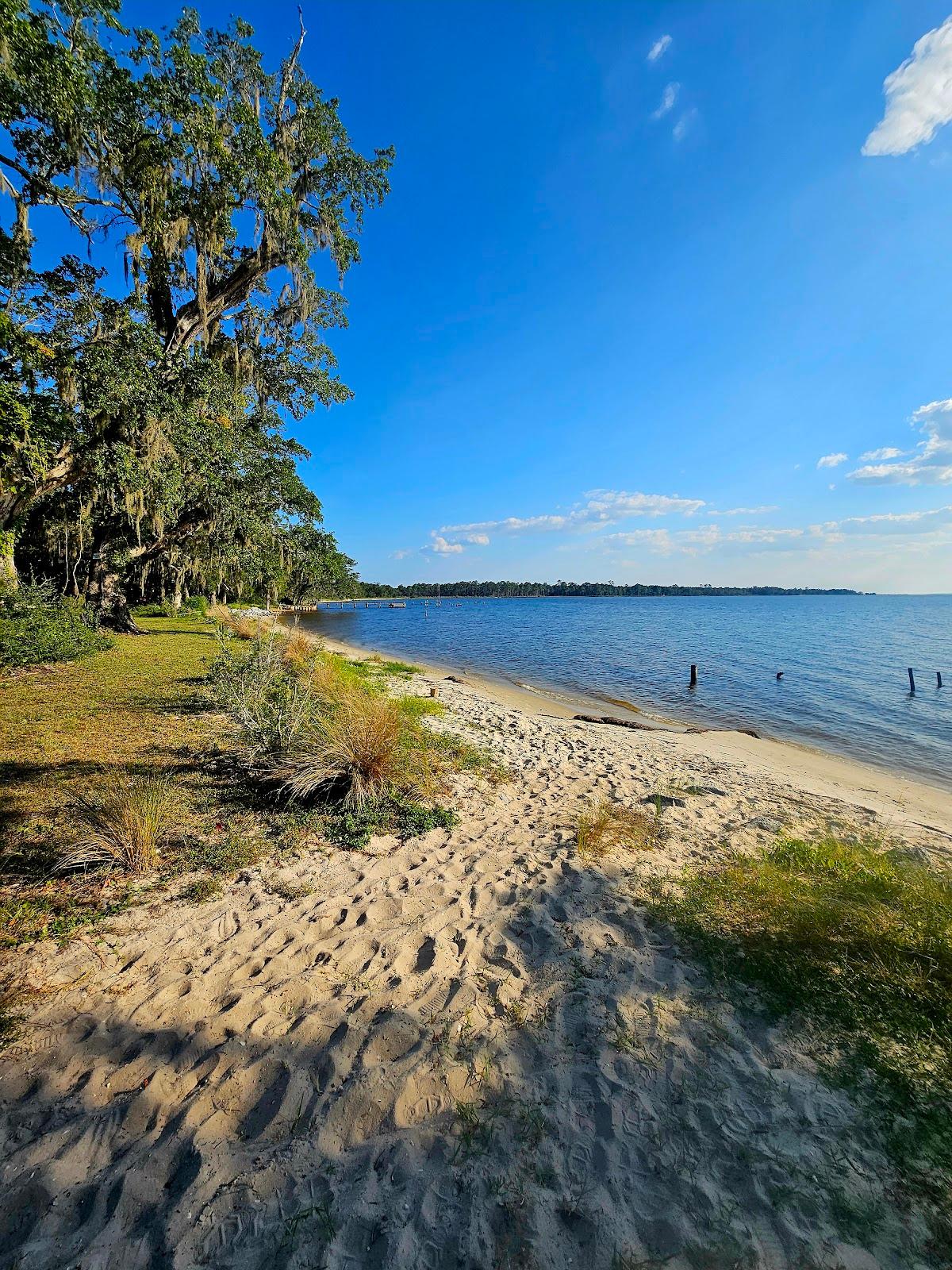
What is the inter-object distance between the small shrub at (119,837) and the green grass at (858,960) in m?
4.38

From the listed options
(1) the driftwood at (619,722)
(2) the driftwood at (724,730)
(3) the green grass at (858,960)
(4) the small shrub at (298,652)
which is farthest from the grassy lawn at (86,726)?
(2) the driftwood at (724,730)

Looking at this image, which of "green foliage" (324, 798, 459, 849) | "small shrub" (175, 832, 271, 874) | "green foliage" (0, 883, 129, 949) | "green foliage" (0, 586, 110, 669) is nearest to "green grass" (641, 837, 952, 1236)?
"green foliage" (324, 798, 459, 849)

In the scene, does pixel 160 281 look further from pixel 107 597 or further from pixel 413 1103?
pixel 413 1103

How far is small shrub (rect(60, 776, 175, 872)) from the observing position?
4059 mm

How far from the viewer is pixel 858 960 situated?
125 inches

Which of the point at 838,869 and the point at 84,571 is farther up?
the point at 84,571

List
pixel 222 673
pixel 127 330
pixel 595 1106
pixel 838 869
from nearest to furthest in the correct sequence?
pixel 595 1106 < pixel 838 869 < pixel 222 673 < pixel 127 330

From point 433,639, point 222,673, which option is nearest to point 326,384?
point 222,673

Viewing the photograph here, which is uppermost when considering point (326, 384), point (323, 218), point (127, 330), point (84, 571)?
point (323, 218)

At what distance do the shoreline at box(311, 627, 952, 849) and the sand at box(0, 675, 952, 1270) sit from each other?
6096 mm

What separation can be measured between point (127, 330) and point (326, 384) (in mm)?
5791

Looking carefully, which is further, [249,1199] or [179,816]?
[179,816]

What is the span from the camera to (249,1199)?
197 centimetres

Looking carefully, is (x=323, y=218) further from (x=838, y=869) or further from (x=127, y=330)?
(x=838, y=869)
